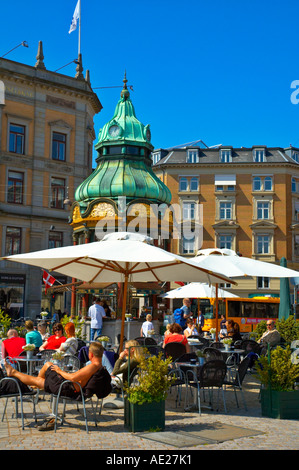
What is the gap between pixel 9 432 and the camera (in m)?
7.79

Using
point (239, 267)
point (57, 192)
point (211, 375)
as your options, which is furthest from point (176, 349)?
point (57, 192)

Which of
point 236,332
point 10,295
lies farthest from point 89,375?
point 10,295

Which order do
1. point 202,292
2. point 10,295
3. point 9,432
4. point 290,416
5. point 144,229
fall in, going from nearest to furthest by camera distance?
point 9,432 < point 290,416 < point 202,292 < point 144,229 < point 10,295

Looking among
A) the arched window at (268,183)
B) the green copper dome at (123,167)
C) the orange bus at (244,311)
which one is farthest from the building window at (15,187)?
the arched window at (268,183)

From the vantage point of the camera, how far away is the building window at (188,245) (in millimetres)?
59438

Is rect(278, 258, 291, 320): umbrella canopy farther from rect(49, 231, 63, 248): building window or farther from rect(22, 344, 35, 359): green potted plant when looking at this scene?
rect(49, 231, 63, 248): building window

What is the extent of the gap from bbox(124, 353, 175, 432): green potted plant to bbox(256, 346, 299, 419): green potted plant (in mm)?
1939

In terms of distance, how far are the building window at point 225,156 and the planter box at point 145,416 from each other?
5418 centimetres

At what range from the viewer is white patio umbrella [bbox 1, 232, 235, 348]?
31.6 ft

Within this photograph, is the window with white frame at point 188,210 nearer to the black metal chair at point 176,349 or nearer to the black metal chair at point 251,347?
the black metal chair at point 251,347

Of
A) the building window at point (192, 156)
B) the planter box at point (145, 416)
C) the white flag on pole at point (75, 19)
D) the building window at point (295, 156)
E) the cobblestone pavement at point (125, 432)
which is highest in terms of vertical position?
the white flag on pole at point (75, 19)

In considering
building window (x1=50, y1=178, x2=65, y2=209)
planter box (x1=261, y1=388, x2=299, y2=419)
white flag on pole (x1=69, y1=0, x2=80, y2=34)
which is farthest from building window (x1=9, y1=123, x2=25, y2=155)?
planter box (x1=261, y1=388, x2=299, y2=419)

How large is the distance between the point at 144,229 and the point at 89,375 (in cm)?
1427

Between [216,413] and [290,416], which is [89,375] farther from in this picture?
[290,416]
